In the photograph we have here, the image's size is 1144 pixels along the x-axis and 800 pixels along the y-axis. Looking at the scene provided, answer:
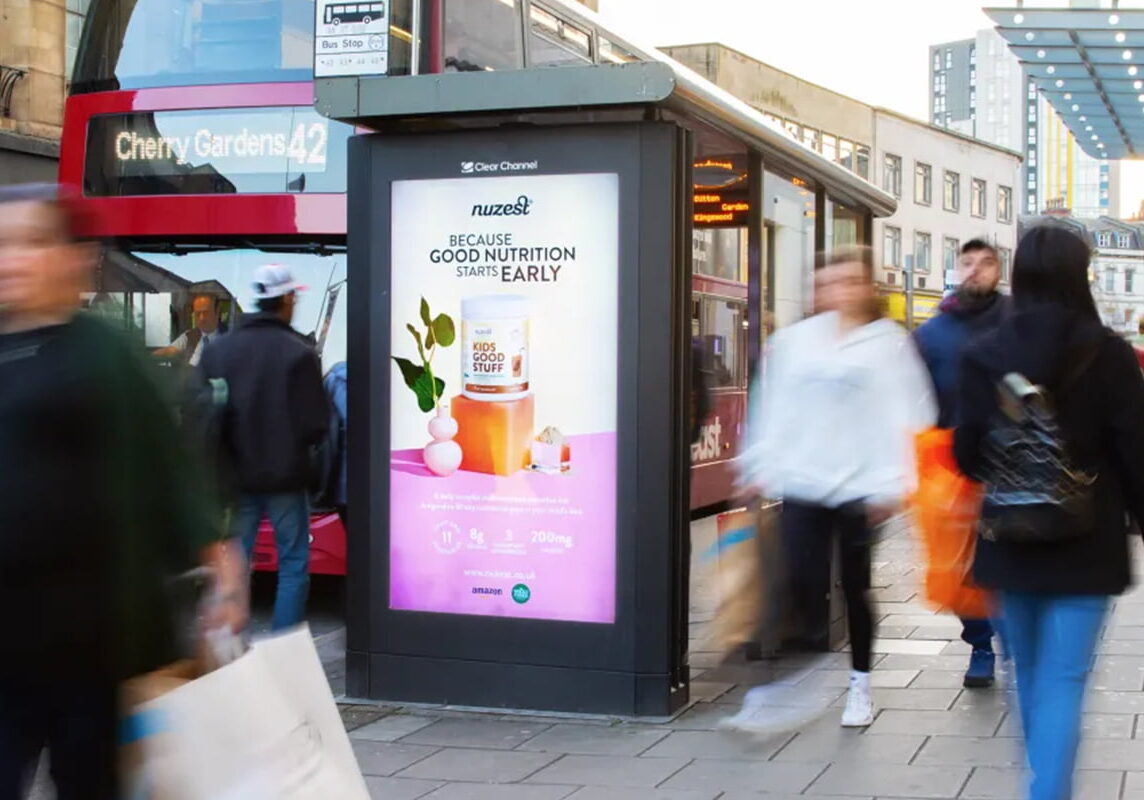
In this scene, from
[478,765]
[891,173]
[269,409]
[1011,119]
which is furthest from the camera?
[1011,119]

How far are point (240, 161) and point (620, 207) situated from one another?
3.74m

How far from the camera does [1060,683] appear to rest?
3.78 metres

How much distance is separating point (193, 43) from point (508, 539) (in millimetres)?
4575

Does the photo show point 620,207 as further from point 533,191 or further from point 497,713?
point 497,713

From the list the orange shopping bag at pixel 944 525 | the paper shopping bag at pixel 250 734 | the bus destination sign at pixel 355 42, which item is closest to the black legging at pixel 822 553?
the orange shopping bag at pixel 944 525

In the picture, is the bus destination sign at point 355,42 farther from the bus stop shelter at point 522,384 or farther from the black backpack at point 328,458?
the black backpack at point 328,458

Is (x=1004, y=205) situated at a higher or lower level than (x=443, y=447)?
higher

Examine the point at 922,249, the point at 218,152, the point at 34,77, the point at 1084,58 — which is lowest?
the point at 218,152

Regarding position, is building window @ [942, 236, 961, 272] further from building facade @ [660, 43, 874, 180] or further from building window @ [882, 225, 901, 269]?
building facade @ [660, 43, 874, 180]

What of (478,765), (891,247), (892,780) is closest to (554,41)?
(478,765)

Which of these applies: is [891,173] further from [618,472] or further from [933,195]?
[618,472]

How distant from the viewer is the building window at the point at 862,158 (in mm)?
53438

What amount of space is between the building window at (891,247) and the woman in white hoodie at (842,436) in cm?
5069

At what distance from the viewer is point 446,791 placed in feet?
16.8
